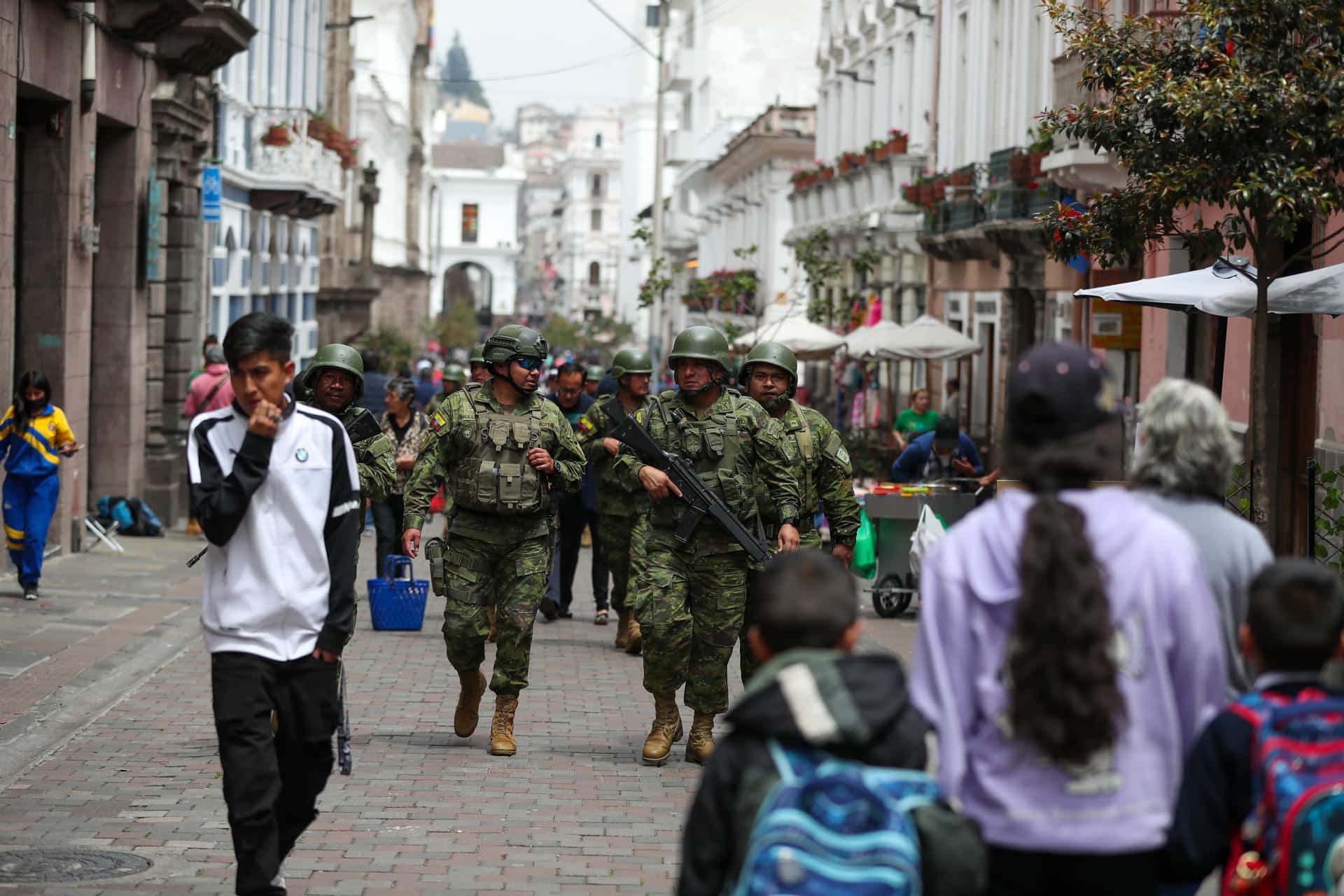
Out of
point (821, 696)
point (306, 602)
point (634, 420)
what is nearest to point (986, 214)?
point (634, 420)

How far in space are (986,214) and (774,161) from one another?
2462 cm

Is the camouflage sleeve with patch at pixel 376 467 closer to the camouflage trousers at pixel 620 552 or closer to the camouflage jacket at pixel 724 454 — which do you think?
the camouflage jacket at pixel 724 454

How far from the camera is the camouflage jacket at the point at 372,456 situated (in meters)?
8.81

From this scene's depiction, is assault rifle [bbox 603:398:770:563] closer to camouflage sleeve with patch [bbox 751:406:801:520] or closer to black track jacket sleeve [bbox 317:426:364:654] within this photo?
camouflage sleeve with patch [bbox 751:406:801:520]

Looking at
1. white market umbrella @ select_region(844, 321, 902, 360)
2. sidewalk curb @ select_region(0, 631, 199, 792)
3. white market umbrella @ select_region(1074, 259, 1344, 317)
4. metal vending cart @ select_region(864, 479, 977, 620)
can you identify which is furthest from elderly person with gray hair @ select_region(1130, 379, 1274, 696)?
white market umbrella @ select_region(844, 321, 902, 360)

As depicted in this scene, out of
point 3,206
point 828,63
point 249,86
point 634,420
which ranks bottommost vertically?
point 634,420

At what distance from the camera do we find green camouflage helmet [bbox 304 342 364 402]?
879 cm

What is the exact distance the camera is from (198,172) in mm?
23422

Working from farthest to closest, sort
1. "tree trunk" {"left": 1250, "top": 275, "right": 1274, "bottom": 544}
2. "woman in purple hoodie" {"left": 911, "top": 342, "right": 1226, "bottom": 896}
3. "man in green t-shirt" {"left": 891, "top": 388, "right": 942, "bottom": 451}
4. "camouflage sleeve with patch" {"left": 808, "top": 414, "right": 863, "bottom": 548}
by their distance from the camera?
"man in green t-shirt" {"left": 891, "top": 388, "right": 942, "bottom": 451} < "camouflage sleeve with patch" {"left": 808, "top": 414, "right": 863, "bottom": 548} < "tree trunk" {"left": 1250, "top": 275, "right": 1274, "bottom": 544} < "woman in purple hoodie" {"left": 911, "top": 342, "right": 1226, "bottom": 896}

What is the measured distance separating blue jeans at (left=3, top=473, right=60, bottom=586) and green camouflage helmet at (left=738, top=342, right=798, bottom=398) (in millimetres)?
6363

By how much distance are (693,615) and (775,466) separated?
0.78m

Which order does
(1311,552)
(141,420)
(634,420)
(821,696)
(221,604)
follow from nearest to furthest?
(821,696) → (221,604) → (634,420) → (1311,552) → (141,420)

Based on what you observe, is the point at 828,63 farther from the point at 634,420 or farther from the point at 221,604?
the point at 221,604

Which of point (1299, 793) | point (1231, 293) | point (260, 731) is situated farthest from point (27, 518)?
point (1299, 793)
